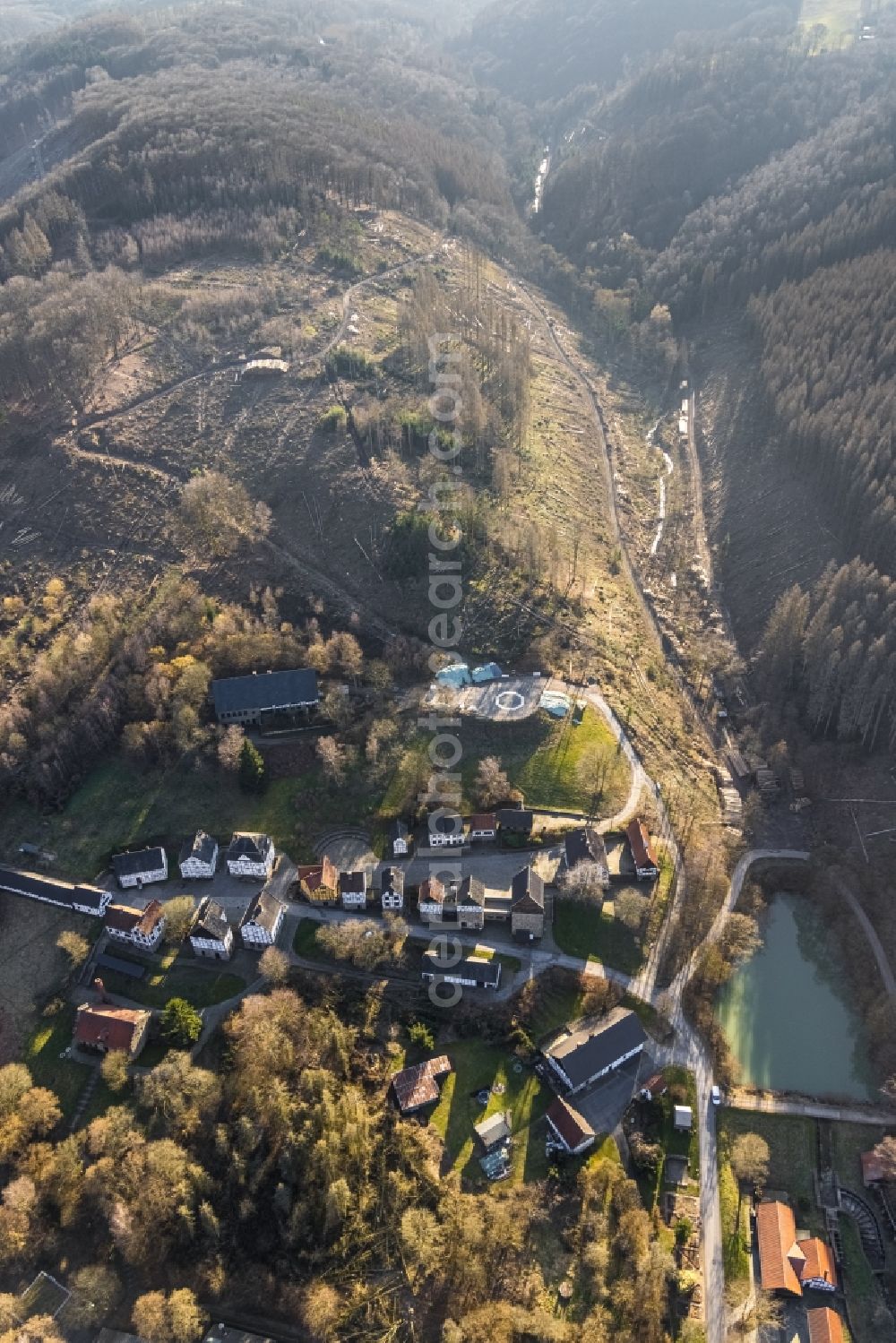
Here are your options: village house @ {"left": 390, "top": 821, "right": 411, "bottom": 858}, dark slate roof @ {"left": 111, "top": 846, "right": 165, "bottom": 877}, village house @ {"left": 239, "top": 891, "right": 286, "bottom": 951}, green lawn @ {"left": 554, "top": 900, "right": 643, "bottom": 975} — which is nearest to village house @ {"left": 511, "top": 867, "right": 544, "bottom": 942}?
green lawn @ {"left": 554, "top": 900, "right": 643, "bottom": 975}

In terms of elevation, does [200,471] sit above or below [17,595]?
above

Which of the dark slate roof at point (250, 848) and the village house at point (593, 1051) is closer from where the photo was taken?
the village house at point (593, 1051)

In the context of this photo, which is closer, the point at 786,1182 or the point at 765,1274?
the point at 765,1274

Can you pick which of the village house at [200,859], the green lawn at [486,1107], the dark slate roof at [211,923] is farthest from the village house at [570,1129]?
the village house at [200,859]

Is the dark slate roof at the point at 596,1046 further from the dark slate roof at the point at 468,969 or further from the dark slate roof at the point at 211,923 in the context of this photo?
the dark slate roof at the point at 211,923

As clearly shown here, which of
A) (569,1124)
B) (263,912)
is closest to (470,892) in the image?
(263,912)

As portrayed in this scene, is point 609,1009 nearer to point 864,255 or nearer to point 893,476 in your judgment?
point 893,476

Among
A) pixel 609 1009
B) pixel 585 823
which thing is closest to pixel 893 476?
pixel 585 823
